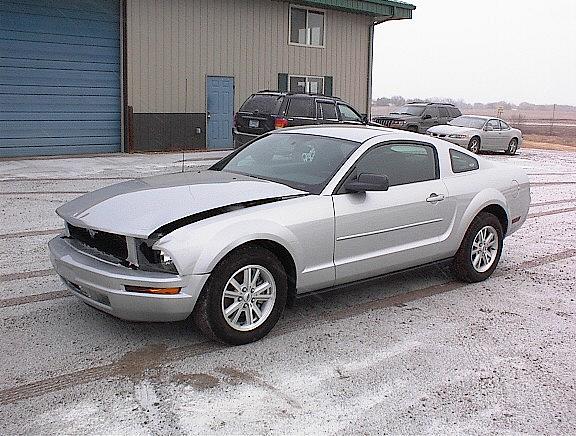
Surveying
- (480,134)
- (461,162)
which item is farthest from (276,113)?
(461,162)

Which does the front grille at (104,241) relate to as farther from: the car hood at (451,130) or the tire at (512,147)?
the tire at (512,147)

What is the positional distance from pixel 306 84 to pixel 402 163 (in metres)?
17.8

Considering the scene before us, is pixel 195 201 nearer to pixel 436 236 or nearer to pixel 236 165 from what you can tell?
pixel 236 165

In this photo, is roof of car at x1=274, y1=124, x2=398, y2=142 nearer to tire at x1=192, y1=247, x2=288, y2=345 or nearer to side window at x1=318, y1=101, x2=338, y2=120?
tire at x1=192, y1=247, x2=288, y2=345

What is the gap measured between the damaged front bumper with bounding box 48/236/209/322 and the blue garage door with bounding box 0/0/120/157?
1359 centimetres

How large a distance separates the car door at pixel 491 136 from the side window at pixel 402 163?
17.9 metres

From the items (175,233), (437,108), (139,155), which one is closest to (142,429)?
(175,233)

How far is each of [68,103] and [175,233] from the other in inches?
575

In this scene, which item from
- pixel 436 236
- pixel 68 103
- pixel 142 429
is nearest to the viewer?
pixel 142 429

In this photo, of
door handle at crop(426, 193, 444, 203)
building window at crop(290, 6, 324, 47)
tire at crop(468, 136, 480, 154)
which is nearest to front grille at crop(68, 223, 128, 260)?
door handle at crop(426, 193, 444, 203)

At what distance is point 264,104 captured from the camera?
16578 mm

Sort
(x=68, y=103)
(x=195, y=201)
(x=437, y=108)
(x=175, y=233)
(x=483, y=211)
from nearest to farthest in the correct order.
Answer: (x=175, y=233)
(x=195, y=201)
(x=483, y=211)
(x=68, y=103)
(x=437, y=108)

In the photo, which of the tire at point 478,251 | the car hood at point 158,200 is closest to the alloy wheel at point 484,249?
the tire at point 478,251

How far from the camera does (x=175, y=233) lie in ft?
14.9
